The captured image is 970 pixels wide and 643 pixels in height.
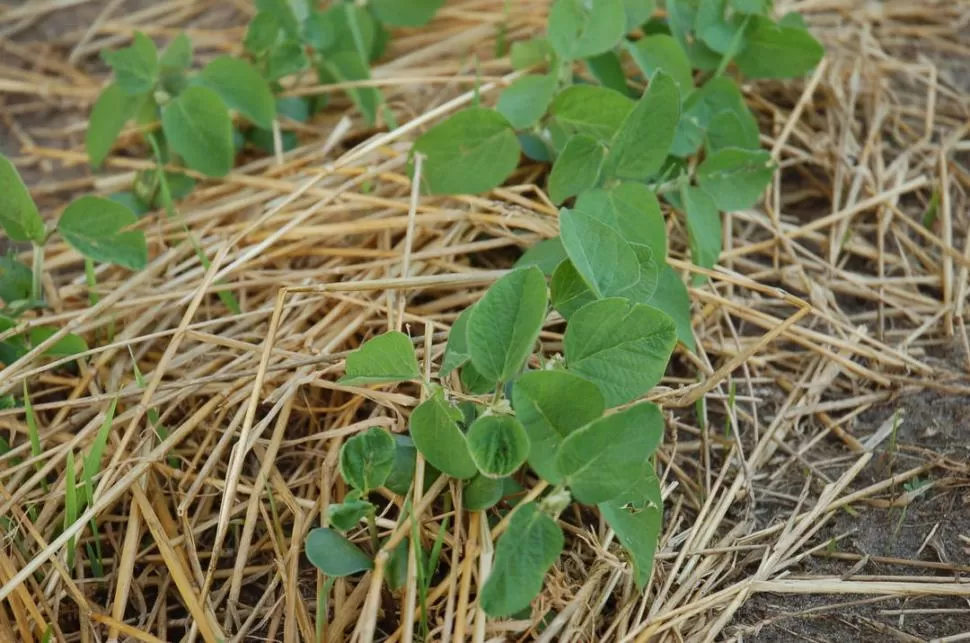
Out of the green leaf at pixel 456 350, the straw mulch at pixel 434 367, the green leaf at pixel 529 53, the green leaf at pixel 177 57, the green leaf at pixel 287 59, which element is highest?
the green leaf at pixel 177 57

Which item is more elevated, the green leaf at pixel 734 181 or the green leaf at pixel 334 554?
the green leaf at pixel 734 181

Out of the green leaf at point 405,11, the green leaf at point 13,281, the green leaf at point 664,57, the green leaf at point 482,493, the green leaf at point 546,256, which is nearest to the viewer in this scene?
the green leaf at point 482,493

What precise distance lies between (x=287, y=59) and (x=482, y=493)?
97 cm

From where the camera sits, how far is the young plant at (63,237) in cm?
135

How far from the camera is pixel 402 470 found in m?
1.08

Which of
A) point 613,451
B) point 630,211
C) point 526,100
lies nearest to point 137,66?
point 526,100

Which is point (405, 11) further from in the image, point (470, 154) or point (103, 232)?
point (103, 232)

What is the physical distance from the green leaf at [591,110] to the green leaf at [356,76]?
366 mm

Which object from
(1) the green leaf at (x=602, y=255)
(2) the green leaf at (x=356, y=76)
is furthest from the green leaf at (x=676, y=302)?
(2) the green leaf at (x=356, y=76)

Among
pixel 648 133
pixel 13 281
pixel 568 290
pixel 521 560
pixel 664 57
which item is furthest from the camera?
pixel 664 57

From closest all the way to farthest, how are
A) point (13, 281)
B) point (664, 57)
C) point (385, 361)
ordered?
point (385, 361), point (13, 281), point (664, 57)

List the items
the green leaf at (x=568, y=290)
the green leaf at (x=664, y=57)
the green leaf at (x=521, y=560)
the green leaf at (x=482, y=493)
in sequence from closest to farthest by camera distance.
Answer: the green leaf at (x=521, y=560) < the green leaf at (x=482, y=493) < the green leaf at (x=568, y=290) < the green leaf at (x=664, y=57)

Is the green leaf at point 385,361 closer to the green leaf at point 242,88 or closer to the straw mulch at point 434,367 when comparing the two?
the straw mulch at point 434,367

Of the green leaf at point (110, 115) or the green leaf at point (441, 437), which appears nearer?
the green leaf at point (441, 437)
